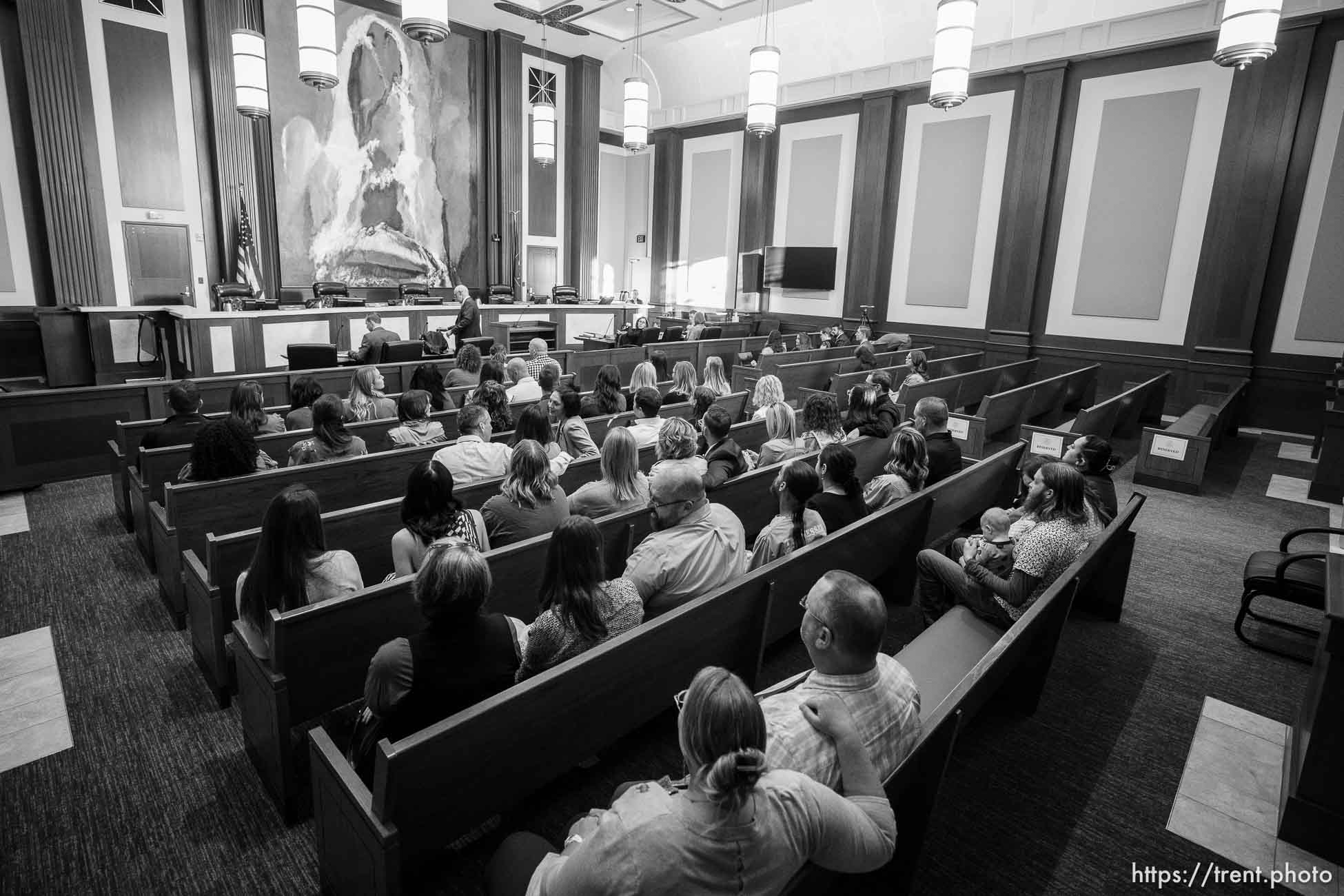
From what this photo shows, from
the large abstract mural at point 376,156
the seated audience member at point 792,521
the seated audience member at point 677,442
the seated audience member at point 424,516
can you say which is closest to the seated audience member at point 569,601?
A: the seated audience member at point 424,516

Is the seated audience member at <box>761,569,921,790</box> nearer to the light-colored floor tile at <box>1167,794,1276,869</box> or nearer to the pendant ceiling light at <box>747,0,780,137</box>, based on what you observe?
the light-colored floor tile at <box>1167,794,1276,869</box>

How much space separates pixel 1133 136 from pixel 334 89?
34.2ft

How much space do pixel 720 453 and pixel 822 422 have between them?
0.69m

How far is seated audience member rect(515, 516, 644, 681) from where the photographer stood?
179 cm

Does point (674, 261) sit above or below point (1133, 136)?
below

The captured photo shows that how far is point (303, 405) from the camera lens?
13.8ft

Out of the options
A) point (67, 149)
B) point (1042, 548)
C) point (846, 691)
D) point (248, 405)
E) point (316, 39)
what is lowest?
point (1042, 548)

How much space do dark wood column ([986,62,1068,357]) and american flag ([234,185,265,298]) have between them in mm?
9789

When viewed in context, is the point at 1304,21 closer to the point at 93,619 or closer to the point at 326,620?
the point at 326,620

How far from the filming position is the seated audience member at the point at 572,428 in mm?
3836

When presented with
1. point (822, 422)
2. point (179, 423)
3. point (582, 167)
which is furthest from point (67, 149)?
point (822, 422)

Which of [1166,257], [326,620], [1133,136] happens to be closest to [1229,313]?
[1166,257]

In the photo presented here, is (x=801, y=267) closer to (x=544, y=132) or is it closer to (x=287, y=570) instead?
(x=544, y=132)

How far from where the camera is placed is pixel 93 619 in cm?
303
